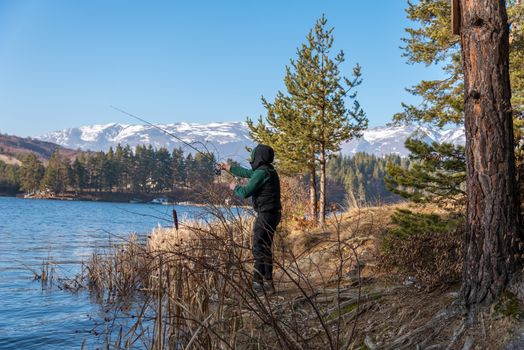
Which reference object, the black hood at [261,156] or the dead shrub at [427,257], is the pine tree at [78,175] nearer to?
the black hood at [261,156]

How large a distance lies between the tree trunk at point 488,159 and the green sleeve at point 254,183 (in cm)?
309

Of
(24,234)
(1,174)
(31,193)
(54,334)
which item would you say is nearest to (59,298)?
(54,334)

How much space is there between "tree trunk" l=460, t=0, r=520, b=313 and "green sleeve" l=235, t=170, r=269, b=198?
309 cm

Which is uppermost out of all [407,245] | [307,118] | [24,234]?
[307,118]

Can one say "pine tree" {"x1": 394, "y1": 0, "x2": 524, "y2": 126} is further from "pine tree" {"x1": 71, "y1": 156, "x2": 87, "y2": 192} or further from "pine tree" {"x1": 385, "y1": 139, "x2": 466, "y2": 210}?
"pine tree" {"x1": 71, "y1": 156, "x2": 87, "y2": 192}

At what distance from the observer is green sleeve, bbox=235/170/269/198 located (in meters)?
7.16

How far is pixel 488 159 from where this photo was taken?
4781 millimetres

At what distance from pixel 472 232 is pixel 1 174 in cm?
11150

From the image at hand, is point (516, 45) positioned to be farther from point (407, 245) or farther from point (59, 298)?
point (59, 298)

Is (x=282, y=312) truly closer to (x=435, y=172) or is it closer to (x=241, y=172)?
(x=241, y=172)

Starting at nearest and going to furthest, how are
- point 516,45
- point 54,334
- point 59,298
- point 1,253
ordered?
point 54,334, point 516,45, point 59,298, point 1,253

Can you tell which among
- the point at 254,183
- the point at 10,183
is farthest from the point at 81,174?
the point at 254,183

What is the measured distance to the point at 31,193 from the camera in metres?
94.1

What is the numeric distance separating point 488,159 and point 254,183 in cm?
336
